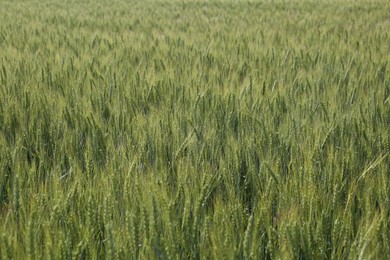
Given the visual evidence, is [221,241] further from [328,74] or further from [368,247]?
[328,74]

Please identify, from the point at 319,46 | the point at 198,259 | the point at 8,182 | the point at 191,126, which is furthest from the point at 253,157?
the point at 319,46

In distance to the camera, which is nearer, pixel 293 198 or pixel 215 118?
pixel 293 198

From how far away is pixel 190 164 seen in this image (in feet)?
3.44

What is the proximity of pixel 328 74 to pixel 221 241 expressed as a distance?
5.64 feet

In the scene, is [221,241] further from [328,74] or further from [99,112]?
[328,74]

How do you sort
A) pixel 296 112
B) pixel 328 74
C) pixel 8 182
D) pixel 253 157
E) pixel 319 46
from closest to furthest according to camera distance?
1. pixel 8 182
2. pixel 253 157
3. pixel 296 112
4. pixel 328 74
5. pixel 319 46

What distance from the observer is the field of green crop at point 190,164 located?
789mm

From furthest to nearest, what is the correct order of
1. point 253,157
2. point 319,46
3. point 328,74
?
point 319,46, point 328,74, point 253,157

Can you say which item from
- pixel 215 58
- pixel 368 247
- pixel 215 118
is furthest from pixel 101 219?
pixel 215 58

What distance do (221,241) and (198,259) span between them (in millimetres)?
83

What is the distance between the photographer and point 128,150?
1263 mm

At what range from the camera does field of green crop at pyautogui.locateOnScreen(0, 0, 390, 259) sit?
789 millimetres

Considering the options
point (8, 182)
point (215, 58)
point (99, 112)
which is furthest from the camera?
point (215, 58)

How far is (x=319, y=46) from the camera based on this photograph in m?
3.41
